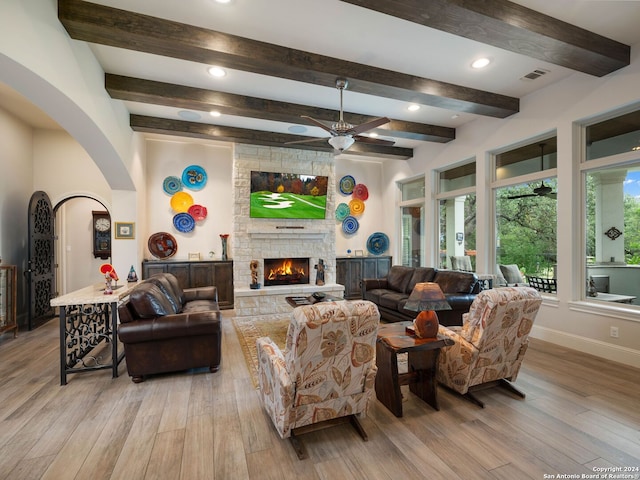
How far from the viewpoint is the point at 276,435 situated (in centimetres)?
230

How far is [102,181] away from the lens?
20.2 feet

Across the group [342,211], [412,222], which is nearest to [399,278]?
[412,222]

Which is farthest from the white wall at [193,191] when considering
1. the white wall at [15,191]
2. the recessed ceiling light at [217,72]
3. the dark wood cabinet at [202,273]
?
the recessed ceiling light at [217,72]

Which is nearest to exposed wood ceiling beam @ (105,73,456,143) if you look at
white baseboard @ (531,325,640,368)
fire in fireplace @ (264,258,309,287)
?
fire in fireplace @ (264,258,309,287)

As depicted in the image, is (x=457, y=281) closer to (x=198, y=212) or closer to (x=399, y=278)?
(x=399, y=278)

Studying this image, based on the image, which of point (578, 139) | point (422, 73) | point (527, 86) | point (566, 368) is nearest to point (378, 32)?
point (422, 73)

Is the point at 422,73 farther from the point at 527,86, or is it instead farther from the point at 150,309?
the point at 150,309

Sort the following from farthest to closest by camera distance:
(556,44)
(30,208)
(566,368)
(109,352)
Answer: (30,208) → (109,352) → (566,368) → (556,44)

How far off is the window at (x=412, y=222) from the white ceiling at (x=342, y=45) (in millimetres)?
2803

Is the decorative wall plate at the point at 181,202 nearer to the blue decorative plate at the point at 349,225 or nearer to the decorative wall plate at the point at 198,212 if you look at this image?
the decorative wall plate at the point at 198,212

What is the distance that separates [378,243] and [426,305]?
5.57 m

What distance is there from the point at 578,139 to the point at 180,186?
6802 mm

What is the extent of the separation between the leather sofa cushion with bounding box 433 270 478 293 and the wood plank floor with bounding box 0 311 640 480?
156 cm

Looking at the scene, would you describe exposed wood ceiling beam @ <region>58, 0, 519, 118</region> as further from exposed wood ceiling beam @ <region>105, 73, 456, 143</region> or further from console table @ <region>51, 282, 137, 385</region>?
console table @ <region>51, 282, 137, 385</region>
